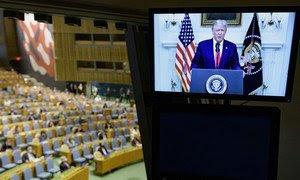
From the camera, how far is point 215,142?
2.27 m

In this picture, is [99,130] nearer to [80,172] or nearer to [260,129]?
[80,172]

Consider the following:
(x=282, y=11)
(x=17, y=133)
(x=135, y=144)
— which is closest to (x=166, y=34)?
(x=282, y=11)

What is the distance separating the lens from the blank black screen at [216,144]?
7.22 ft

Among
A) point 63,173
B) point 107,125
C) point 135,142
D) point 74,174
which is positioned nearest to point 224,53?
point 74,174

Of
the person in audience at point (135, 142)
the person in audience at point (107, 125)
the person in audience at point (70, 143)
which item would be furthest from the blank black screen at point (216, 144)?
the person in audience at point (107, 125)

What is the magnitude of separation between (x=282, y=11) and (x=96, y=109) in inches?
641

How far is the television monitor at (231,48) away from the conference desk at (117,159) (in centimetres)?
821

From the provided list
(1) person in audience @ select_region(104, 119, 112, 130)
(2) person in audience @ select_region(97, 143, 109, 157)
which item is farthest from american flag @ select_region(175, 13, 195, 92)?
(1) person in audience @ select_region(104, 119, 112, 130)

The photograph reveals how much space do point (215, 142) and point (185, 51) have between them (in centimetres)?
80

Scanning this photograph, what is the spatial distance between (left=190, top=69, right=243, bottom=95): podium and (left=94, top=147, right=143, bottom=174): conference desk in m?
8.24

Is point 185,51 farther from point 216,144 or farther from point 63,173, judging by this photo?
point 63,173

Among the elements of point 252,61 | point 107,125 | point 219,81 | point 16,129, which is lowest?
point 107,125

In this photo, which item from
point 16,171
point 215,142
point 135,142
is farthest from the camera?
point 135,142

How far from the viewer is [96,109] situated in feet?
59.6
